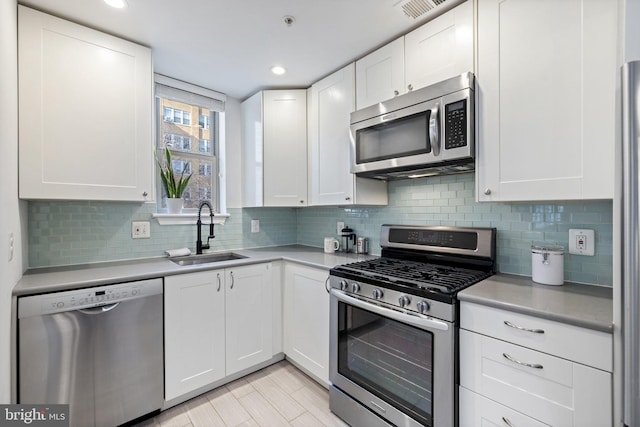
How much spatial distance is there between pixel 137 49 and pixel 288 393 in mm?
2632

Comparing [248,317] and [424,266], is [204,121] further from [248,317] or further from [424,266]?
[424,266]

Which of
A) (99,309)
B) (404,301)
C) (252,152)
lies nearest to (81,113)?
(99,309)

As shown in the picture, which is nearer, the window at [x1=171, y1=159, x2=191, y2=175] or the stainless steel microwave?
the stainless steel microwave

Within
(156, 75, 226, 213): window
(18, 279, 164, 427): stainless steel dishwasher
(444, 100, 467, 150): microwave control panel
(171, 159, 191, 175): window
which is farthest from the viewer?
(171, 159, 191, 175): window

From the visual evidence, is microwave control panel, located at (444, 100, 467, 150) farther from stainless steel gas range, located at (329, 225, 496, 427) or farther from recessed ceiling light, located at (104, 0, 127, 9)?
recessed ceiling light, located at (104, 0, 127, 9)

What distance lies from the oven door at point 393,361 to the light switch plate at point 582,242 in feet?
2.69

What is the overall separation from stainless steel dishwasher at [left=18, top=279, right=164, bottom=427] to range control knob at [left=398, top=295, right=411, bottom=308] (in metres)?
1.46

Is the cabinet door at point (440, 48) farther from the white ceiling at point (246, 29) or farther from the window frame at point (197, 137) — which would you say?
the window frame at point (197, 137)

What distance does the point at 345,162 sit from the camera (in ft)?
7.41

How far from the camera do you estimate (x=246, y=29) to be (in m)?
1.80

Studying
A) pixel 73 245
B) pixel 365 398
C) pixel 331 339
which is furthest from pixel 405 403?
pixel 73 245

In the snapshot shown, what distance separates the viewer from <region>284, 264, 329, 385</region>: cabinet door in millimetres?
2076

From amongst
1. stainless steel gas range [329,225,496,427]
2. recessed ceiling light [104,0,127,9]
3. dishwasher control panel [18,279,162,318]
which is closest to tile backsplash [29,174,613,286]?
stainless steel gas range [329,225,496,427]

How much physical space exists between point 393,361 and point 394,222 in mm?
1072
